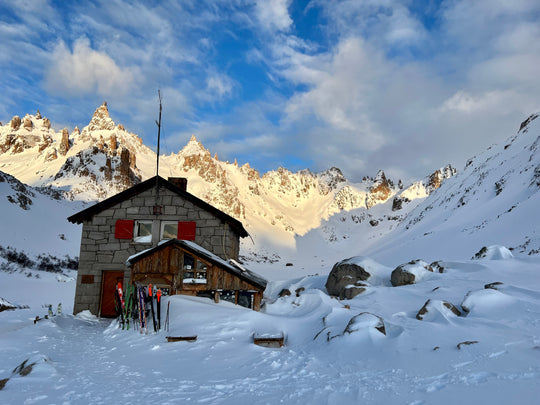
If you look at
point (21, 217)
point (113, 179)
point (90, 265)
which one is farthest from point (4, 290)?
point (113, 179)

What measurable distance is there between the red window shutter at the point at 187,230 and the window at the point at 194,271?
2.44 m

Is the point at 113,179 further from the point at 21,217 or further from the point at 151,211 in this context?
the point at 151,211

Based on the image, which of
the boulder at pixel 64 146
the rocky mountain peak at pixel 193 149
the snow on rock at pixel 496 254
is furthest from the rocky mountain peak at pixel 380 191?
the snow on rock at pixel 496 254

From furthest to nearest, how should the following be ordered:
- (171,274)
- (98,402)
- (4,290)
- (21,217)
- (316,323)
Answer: (21,217)
(4,290)
(171,274)
(316,323)
(98,402)

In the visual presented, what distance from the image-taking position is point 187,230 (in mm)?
16641

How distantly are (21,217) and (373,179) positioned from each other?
447ft

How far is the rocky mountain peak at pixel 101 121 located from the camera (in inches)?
4375

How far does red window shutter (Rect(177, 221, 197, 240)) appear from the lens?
651 inches

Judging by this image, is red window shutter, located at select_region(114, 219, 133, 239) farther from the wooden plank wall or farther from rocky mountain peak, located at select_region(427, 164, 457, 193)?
rocky mountain peak, located at select_region(427, 164, 457, 193)

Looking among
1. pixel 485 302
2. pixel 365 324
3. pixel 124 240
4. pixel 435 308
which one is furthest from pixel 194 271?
pixel 485 302

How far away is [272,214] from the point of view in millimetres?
116562

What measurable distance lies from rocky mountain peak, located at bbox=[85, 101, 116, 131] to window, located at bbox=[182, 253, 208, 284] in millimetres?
110638

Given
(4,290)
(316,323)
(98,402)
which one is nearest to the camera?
(98,402)

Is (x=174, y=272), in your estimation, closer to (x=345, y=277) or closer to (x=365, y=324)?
(x=365, y=324)
